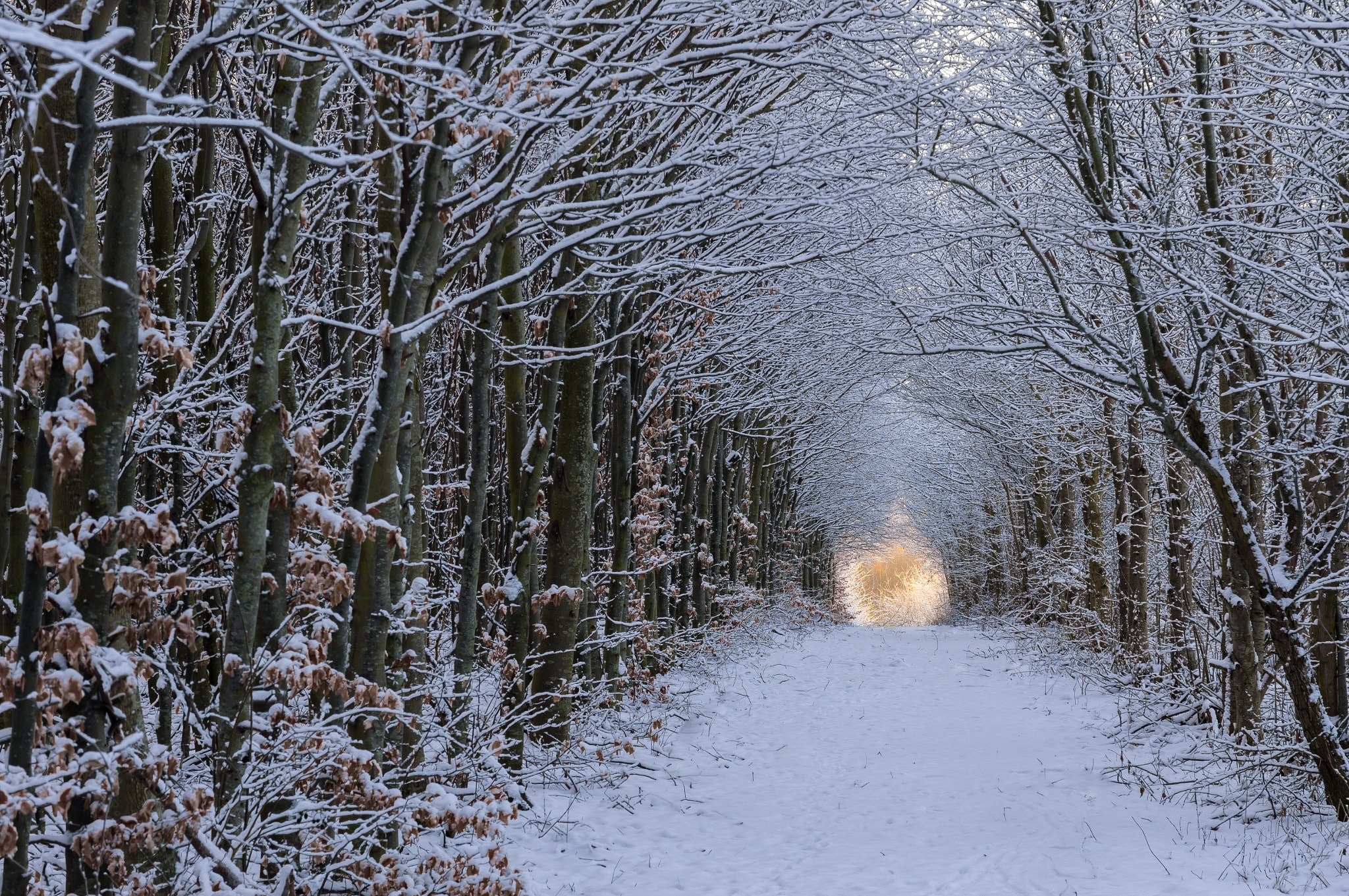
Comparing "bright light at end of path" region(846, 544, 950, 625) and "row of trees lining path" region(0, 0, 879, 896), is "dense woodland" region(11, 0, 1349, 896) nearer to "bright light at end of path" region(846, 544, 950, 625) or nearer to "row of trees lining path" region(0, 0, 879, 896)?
"row of trees lining path" region(0, 0, 879, 896)

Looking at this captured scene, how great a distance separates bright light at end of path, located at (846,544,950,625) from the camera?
2357 inches

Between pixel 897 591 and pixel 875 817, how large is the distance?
67.6m

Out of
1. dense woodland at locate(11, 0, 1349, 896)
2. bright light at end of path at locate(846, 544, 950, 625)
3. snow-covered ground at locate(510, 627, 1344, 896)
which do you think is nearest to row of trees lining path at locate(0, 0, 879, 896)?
dense woodland at locate(11, 0, 1349, 896)

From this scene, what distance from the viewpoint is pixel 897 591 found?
7394 centimetres

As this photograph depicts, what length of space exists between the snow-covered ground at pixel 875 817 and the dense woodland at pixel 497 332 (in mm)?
805

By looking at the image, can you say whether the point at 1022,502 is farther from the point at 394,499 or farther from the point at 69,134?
the point at 69,134

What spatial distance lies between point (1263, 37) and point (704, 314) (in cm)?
688

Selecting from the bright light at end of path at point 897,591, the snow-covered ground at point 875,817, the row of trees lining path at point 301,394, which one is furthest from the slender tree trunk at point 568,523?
the bright light at end of path at point 897,591

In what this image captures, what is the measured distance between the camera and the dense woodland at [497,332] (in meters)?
3.74

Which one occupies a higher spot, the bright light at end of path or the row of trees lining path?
the row of trees lining path

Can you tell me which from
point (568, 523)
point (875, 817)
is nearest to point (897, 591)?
point (875, 817)

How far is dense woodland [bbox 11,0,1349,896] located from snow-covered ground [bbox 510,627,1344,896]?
80 cm

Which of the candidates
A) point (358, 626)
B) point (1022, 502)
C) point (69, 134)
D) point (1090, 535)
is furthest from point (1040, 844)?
point (1022, 502)

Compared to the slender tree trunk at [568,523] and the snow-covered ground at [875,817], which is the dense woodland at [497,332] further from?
the snow-covered ground at [875,817]
